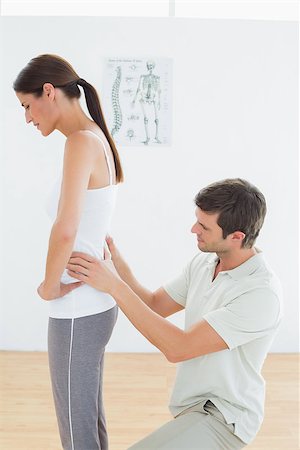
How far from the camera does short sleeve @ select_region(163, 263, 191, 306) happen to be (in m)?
2.02

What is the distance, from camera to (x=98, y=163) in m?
1.75

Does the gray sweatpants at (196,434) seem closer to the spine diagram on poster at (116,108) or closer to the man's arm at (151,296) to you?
the man's arm at (151,296)

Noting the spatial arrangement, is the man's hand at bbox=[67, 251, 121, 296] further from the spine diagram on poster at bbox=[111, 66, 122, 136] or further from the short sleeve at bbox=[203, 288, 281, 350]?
the spine diagram on poster at bbox=[111, 66, 122, 136]

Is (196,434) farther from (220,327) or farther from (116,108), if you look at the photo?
(116,108)

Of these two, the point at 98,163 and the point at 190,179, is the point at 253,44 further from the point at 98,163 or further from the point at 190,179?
the point at 98,163

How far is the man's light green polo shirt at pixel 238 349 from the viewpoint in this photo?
1727mm

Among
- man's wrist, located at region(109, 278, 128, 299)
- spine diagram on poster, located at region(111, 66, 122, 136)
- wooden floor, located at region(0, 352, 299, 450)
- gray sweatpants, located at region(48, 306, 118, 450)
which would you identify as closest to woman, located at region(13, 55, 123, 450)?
gray sweatpants, located at region(48, 306, 118, 450)

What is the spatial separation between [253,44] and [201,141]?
2.09ft

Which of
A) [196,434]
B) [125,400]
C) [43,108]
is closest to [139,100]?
[125,400]

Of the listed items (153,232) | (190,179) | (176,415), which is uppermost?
(190,179)

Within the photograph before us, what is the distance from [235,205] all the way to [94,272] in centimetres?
40

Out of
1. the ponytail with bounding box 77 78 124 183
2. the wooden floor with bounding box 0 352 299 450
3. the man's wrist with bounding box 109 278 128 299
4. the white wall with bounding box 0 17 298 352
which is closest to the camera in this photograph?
the man's wrist with bounding box 109 278 128 299

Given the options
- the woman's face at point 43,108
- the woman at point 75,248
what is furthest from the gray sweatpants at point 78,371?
the woman's face at point 43,108

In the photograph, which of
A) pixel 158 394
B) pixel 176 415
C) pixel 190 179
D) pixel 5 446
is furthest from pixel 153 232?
pixel 176 415
